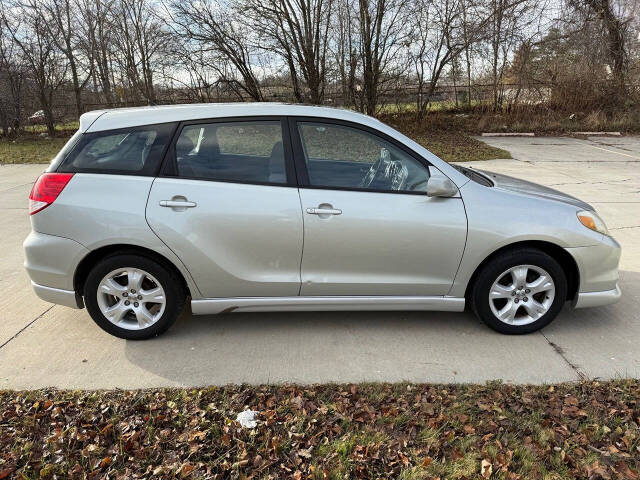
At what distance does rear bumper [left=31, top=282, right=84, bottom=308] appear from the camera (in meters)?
3.43

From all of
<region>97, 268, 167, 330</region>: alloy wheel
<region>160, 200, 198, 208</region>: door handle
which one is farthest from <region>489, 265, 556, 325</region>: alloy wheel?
<region>97, 268, 167, 330</region>: alloy wheel

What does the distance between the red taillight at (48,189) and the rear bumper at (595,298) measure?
151 inches

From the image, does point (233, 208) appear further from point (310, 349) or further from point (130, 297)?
point (310, 349)

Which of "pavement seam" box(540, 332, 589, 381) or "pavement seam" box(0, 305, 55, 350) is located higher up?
"pavement seam" box(0, 305, 55, 350)

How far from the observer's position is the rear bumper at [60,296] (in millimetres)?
3432

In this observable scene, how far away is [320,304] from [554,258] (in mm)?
1789

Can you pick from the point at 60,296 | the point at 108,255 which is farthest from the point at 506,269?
the point at 60,296

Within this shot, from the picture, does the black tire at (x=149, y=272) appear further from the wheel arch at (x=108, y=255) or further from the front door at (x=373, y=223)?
the front door at (x=373, y=223)

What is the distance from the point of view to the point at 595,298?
3.56 meters

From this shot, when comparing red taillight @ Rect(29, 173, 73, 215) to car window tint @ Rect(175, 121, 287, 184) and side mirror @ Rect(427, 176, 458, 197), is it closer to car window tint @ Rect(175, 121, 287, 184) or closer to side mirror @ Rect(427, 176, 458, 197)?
car window tint @ Rect(175, 121, 287, 184)

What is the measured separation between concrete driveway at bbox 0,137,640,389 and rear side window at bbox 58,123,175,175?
1.29 m

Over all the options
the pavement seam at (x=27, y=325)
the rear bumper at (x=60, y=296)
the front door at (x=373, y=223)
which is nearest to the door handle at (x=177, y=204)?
the front door at (x=373, y=223)

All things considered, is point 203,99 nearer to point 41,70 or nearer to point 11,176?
point 41,70

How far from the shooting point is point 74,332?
12.0ft
